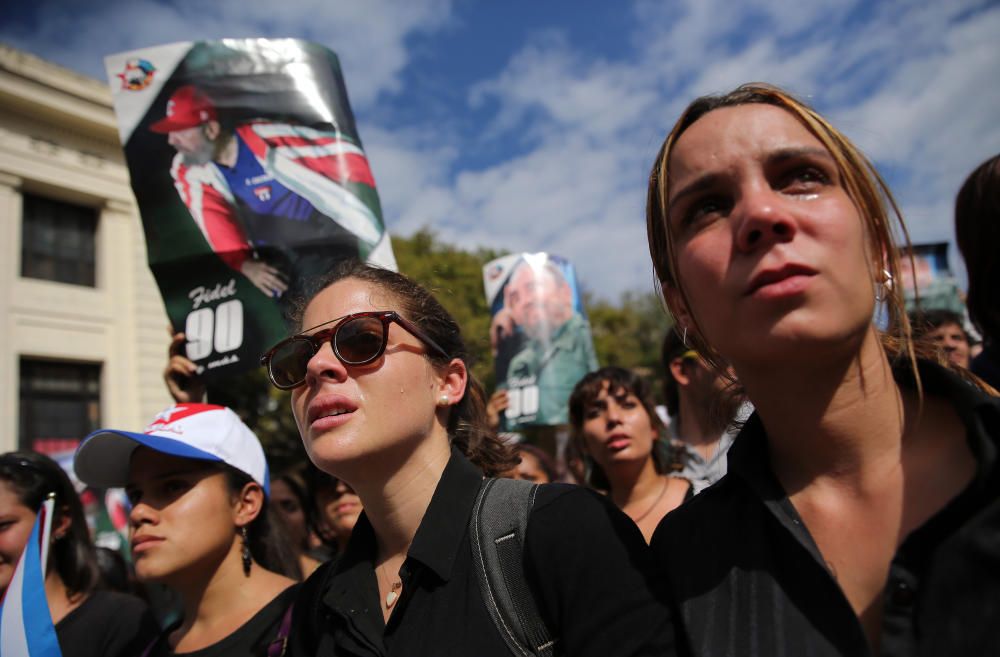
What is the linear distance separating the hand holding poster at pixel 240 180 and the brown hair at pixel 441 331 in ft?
3.31

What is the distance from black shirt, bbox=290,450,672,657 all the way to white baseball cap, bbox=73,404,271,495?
3.20 ft

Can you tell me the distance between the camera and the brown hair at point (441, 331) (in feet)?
6.92

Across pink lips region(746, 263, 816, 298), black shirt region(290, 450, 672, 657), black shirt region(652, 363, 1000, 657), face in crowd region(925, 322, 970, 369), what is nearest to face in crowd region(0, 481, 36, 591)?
black shirt region(290, 450, 672, 657)

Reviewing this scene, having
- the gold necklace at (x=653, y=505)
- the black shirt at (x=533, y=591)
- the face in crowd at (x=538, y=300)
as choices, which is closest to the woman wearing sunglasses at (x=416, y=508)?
the black shirt at (x=533, y=591)

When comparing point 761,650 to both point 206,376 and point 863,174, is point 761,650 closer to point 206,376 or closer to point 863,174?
point 863,174

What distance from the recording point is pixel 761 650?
1.15m

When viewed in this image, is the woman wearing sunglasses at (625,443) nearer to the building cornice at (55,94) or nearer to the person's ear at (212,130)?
the person's ear at (212,130)

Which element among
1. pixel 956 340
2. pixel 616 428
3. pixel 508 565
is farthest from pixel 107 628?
pixel 956 340

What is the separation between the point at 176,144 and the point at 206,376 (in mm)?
1126

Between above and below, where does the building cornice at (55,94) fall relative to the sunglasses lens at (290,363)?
above

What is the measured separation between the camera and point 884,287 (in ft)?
4.69

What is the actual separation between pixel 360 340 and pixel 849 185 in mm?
1218

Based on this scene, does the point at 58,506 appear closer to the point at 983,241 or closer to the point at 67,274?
the point at 983,241

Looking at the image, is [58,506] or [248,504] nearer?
[248,504]
